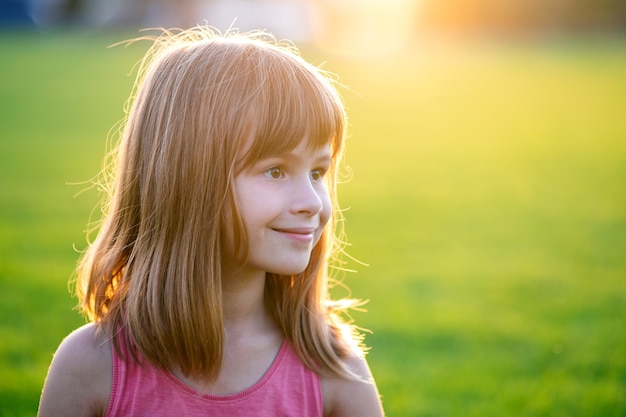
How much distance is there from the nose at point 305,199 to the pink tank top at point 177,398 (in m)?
0.51

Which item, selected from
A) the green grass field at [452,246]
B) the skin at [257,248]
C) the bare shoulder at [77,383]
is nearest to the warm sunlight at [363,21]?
the green grass field at [452,246]

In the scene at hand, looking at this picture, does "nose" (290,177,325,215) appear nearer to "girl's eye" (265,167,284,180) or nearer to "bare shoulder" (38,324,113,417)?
"girl's eye" (265,167,284,180)

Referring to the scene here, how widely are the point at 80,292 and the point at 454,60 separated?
33.2 meters

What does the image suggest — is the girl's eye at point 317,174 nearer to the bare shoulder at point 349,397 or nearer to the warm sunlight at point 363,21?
the bare shoulder at point 349,397

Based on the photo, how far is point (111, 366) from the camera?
2205 mm

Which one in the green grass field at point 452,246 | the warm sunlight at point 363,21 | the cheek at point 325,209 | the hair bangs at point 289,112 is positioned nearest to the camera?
the hair bangs at point 289,112

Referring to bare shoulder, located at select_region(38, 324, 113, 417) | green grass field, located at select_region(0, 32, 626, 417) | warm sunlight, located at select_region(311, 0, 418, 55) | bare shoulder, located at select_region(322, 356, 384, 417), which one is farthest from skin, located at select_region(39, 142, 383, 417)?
warm sunlight, located at select_region(311, 0, 418, 55)

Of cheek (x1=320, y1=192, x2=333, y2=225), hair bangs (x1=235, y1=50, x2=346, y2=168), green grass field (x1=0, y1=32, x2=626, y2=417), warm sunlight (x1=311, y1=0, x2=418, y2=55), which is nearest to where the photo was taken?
hair bangs (x1=235, y1=50, x2=346, y2=168)

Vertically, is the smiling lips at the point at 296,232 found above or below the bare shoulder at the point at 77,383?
above

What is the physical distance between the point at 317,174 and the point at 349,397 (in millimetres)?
681

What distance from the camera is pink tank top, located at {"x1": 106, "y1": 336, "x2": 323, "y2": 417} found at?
220 centimetres

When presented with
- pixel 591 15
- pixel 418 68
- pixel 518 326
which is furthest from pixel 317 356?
pixel 591 15

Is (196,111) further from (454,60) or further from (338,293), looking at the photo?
(454,60)

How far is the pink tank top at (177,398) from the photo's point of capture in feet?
7.23
